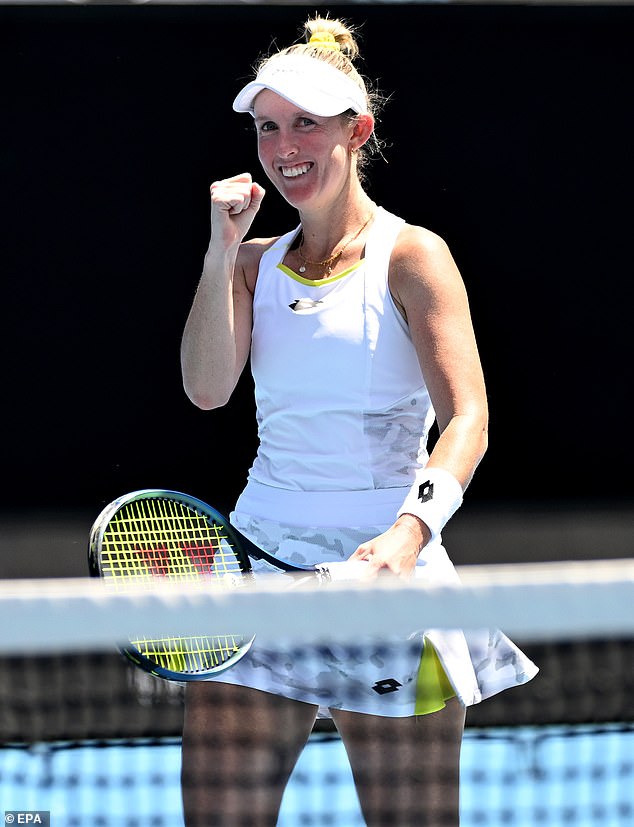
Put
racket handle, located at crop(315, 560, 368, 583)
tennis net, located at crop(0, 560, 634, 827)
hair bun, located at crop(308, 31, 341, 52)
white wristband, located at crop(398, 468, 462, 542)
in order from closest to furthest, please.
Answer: tennis net, located at crop(0, 560, 634, 827) → racket handle, located at crop(315, 560, 368, 583) → white wristband, located at crop(398, 468, 462, 542) → hair bun, located at crop(308, 31, 341, 52)

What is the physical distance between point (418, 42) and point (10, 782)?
9.13 ft

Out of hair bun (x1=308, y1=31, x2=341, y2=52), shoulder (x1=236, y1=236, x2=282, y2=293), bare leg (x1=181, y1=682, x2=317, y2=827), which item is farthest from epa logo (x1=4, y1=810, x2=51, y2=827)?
hair bun (x1=308, y1=31, x2=341, y2=52)

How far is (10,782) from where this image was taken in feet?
10.4

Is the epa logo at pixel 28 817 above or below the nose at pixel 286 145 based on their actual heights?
below

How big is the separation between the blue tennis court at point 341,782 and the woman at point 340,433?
0.61 m

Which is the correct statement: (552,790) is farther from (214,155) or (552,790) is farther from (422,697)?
(214,155)

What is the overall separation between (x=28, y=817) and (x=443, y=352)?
Result: 1396 mm

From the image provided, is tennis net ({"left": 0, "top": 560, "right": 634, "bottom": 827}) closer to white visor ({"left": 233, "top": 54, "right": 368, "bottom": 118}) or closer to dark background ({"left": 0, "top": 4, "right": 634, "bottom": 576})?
white visor ({"left": 233, "top": 54, "right": 368, "bottom": 118})

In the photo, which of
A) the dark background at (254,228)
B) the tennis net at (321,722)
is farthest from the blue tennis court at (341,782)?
the dark background at (254,228)

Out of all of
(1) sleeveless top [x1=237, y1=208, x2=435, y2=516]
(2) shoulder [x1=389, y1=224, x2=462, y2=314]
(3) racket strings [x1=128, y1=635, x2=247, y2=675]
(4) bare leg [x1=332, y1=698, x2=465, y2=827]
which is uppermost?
(2) shoulder [x1=389, y1=224, x2=462, y2=314]

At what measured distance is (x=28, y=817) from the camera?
2.75 meters

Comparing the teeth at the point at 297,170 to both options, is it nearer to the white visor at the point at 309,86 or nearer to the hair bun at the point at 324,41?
the white visor at the point at 309,86

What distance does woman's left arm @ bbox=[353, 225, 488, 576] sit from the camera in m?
Answer: 1.94

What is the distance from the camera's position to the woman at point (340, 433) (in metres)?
1.95
